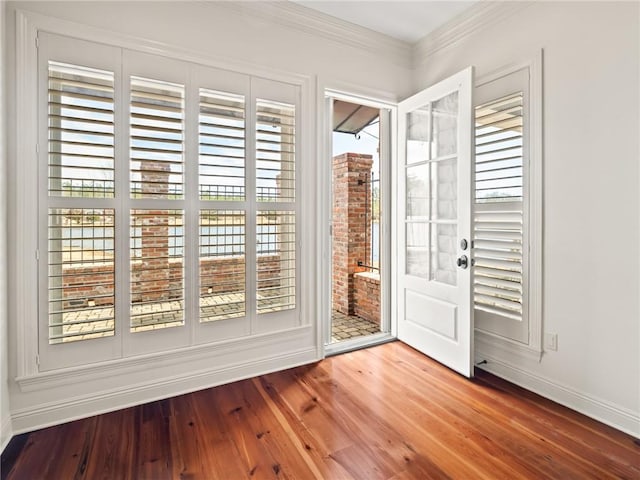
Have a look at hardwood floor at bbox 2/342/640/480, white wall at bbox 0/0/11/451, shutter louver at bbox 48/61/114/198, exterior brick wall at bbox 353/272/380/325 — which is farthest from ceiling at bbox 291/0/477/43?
hardwood floor at bbox 2/342/640/480

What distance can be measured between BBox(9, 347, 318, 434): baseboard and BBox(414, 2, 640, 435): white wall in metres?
1.82

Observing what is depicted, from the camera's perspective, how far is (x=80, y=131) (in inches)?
78.0

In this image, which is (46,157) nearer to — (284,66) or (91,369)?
(91,369)

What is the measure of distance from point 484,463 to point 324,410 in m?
0.88

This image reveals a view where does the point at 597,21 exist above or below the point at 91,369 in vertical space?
above

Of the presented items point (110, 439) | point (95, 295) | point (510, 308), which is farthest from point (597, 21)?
point (110, 439)

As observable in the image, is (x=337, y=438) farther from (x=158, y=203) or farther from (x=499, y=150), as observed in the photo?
(x=499, y=150)

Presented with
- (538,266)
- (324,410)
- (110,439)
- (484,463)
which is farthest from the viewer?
(538,266)

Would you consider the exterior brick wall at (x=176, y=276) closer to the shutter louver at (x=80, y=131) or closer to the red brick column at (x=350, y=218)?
the shutter louver at (x=80, y=131)

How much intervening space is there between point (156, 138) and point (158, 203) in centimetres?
41

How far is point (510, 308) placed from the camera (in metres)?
2.45

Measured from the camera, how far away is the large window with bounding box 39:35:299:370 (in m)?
1.96

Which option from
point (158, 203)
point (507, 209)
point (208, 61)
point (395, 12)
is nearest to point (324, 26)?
point (395, 12)

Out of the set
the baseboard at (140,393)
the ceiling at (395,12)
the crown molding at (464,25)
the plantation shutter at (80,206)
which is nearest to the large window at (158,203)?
the plantation shutter at (80,206)
